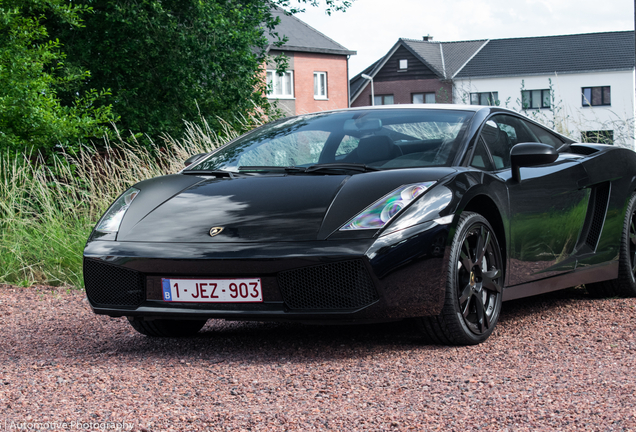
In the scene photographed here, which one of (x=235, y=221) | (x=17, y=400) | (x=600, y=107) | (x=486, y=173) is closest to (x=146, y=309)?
(x=235, y=221)

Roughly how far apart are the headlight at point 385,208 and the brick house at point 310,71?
39832 mm

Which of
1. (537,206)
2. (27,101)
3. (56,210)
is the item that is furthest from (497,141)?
(27,101)

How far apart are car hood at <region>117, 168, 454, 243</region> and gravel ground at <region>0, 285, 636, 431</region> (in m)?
0.62

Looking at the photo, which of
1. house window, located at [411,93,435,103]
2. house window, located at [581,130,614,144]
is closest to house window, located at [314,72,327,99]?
house window, located at [411,93,435,103]

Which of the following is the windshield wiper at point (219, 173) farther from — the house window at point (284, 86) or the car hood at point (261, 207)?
the house window at point (284, 86)

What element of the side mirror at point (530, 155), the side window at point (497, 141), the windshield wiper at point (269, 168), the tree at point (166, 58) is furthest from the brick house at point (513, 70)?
the windshield wiper at point (269, 168)

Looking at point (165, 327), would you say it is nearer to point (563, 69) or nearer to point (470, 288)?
point (470, 288)

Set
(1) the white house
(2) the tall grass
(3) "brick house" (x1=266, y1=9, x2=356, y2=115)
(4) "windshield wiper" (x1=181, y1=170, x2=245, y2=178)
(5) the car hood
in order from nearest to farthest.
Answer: (5) the car hood → (4) "windshield wiper" (x1=181, y1=170, x2=245, y2=178) → (2) the tall grass → (3) "brick house" (x1=266, y1=9, x2=356, y2=115) → (1) the white house

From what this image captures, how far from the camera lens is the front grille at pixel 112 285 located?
3795 millimetres

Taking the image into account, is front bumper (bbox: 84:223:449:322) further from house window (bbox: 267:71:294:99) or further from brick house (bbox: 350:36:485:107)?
brick house (bbox: 350:36:485:107)

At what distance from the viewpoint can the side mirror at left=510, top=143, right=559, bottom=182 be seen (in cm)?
433

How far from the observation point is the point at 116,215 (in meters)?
4.09

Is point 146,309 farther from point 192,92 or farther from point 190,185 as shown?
point 192,92

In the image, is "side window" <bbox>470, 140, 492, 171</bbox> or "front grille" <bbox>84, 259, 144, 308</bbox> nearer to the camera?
"front grille" <bbox>84, 259, 144, 308</bbox>
